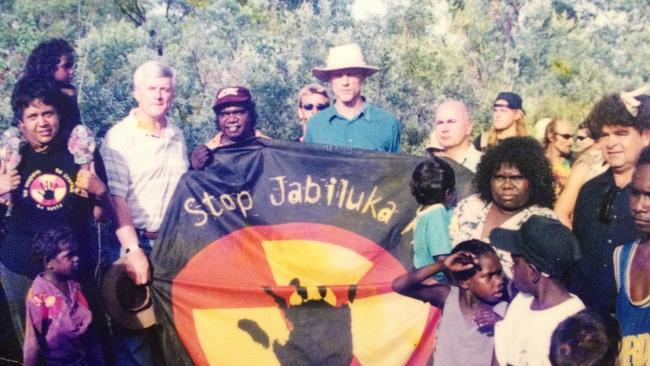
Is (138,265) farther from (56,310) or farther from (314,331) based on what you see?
(314,331)

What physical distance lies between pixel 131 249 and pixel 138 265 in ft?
0.42

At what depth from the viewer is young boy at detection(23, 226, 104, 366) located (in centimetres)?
506

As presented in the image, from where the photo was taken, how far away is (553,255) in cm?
388

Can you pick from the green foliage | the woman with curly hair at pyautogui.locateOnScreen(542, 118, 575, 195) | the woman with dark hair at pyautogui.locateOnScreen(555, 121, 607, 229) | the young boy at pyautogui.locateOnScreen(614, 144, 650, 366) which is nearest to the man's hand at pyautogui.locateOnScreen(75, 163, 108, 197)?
the woman with dark hair at pyautogui.locateOnScreen(555, 121, 607, 229)

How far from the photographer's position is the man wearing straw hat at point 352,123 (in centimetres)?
659

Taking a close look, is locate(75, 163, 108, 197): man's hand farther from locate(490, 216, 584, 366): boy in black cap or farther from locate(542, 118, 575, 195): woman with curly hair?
locate(542, 118, 575, 195): woman with curly hair

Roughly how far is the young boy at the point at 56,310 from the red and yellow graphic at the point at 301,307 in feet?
2.33

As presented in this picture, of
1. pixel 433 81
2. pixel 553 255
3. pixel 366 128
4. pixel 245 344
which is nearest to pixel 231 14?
pixel 433 81

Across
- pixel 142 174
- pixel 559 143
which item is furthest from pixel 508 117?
pixel 142 174

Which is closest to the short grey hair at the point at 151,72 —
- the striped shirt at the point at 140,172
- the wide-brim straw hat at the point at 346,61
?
the striped shirt at the point at 140,172

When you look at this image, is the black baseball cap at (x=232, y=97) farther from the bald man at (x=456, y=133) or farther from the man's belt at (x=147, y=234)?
the bald man at (x=456, y=133)

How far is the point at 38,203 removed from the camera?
18.0 feet

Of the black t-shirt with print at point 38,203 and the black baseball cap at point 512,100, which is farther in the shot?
the black baseball cap at point 512,100

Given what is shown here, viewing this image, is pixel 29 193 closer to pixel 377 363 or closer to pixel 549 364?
pixel 377 363
